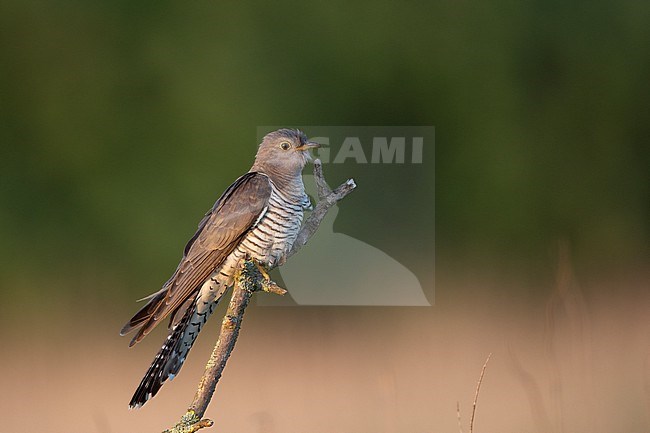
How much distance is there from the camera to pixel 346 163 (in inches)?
238

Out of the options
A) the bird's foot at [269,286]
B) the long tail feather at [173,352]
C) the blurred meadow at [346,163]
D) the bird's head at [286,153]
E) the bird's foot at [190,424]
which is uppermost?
the blurred meadow at [346,163]

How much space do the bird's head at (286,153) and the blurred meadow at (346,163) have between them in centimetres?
219

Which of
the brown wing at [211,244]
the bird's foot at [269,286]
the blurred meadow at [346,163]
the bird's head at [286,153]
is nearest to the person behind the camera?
the bird's foot at [269,286]

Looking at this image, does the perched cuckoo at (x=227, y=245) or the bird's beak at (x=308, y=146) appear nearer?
the perched cuckoo at (x=227, y=245)

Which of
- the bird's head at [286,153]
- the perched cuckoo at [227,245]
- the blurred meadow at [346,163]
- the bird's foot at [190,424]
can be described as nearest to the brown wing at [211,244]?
the perched cuckoo at [227,245]

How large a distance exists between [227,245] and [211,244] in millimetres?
55

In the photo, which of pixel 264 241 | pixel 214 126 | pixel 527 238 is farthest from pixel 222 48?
pixel 264 241

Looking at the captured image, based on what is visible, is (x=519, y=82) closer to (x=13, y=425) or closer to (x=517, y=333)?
(x=517, y=333)

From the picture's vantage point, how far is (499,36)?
708 cm

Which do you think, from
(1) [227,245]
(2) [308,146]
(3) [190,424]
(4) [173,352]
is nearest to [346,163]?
(2) [308,146]

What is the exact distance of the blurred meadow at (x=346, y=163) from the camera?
5.51 m

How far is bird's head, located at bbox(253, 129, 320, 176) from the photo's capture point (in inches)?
111

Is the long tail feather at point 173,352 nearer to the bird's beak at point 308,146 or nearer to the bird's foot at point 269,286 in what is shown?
the bird's foot at point 269,286

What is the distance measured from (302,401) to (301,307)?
146 centimetres
